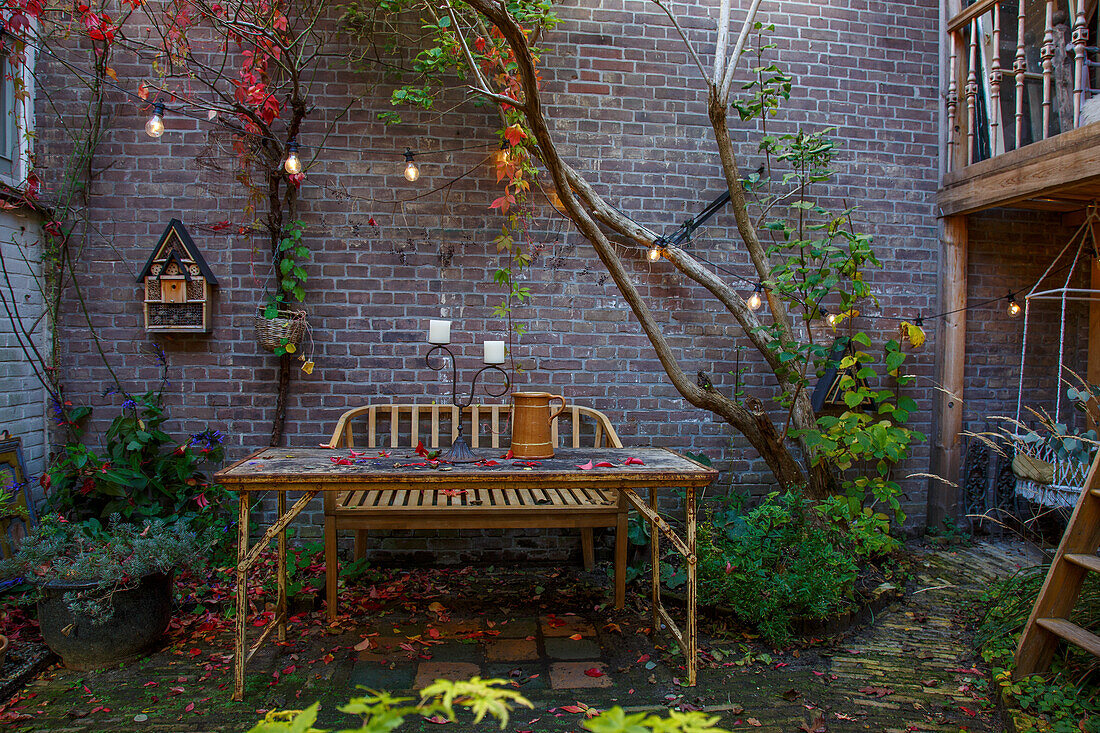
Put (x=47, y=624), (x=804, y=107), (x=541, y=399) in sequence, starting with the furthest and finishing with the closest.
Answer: (x=804, y=107)
(x=541, y=399)
(x=47, y=624)

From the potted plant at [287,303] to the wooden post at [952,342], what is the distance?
3.95m

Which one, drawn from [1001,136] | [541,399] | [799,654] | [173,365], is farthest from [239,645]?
[1001,136]

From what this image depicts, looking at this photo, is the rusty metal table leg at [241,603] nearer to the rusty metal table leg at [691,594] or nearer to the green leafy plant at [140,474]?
the green leafy plant at [140,474]

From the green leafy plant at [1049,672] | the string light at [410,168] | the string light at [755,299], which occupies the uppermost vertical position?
the string light at [410,168]

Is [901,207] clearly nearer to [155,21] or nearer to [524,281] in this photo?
[524,281]

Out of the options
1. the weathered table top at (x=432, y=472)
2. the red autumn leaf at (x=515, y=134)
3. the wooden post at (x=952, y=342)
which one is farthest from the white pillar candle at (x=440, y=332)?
the wooden post at (x=952, y=342)

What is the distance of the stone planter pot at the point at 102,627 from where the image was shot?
8.08 feet

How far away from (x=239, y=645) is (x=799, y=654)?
223cm

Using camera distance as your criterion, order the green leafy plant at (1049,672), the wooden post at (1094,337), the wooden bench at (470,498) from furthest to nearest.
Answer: the wooden post at (1094,337) < the wooden bench at (470,498) < the green leafy plant at (1049,672)

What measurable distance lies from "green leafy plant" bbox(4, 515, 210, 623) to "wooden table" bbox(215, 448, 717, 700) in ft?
1.45

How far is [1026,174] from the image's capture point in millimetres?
3562

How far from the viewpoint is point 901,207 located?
4.13 m

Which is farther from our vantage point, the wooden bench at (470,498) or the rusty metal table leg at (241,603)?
the wooden bench at (470,498)

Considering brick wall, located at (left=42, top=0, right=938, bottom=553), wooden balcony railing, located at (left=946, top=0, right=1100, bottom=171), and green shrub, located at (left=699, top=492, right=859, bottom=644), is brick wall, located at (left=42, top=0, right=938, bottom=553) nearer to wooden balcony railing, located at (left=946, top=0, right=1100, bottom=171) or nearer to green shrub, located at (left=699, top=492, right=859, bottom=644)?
wooden balcony railing, located at (left=946, top=0, right=1100, bottom=171)
